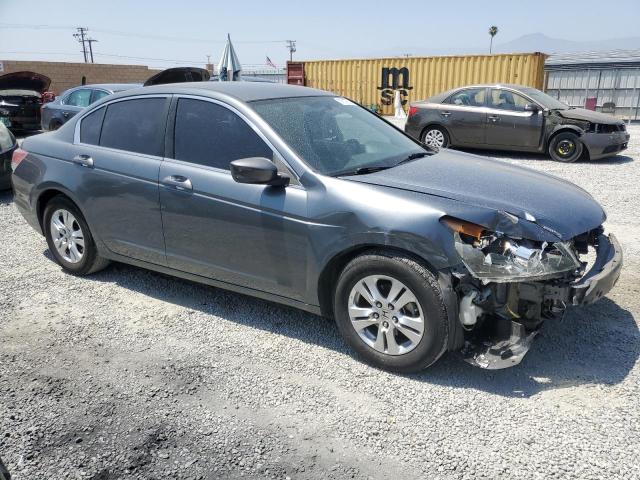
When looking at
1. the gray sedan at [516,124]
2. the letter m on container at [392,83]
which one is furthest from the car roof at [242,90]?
the letter m on container at [392,83]

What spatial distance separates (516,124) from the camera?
11070 mm

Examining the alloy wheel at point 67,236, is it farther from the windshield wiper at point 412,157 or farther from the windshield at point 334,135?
the windshield wiper at point 412,157

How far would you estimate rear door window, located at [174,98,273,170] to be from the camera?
378 cm

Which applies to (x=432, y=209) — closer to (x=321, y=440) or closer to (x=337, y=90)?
(x=321, y=440)

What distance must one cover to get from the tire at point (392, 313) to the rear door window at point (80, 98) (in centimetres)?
1085

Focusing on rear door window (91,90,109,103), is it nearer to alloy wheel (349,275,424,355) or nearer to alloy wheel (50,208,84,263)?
alloy wheel (50,208,84,263)

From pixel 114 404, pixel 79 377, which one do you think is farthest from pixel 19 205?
pixel 114 404

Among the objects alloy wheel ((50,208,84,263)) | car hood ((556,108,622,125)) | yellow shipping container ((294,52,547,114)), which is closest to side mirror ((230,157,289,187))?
alloy wheel ((50,208,84,263))

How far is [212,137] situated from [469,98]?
8922 mm

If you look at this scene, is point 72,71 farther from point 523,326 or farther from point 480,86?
point 523,326

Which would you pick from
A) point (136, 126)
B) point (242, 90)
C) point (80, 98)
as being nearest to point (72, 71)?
point (80, 98)

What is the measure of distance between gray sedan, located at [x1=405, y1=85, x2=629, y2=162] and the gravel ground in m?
6.96

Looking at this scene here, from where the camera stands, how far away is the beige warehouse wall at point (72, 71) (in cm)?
3115

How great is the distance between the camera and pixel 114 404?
10.4ft
